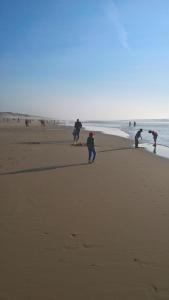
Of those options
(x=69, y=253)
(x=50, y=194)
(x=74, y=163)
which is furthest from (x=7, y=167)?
(x=69, y=253)

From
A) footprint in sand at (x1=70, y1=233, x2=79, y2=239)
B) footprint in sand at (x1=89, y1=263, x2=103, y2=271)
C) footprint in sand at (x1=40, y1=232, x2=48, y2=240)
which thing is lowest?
footprint in sand at (x1=89, y1=263, x2=103, y2=271)

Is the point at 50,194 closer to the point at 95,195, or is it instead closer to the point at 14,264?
the point at 95,195

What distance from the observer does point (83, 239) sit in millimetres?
5613

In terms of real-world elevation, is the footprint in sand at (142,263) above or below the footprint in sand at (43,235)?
below

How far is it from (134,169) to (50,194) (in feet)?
17.7

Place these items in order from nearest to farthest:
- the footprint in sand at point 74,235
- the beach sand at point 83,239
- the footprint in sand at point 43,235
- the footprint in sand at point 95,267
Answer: the beach sand at point 83,239 < the footprint in sand at point 95,267 < the footprint in sand at point 43,235 < the footprint in sand at point 74,235

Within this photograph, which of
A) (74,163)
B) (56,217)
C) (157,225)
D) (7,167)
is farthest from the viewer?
(74,163)

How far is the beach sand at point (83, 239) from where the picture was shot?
411cm

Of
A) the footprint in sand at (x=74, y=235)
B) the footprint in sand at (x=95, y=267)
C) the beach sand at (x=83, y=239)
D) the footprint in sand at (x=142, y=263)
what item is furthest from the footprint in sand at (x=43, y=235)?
the footprint in sand at (x=142, y=263)

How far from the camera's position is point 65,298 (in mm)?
3855

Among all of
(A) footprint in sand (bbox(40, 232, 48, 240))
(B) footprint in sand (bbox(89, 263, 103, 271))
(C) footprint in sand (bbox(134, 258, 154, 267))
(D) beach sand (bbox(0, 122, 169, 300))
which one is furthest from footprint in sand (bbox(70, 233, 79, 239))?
(C) footprint in sand (bbox(134, 258, 154, 267))

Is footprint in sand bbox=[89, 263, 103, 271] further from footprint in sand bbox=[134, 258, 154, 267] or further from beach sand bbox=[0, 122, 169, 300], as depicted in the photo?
footprint in sand bbox=[134, 258, 154, 267]

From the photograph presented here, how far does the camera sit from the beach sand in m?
4.11

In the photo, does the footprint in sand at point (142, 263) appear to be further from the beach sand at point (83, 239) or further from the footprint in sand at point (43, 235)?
the footprint in sand at point (43, 235)
